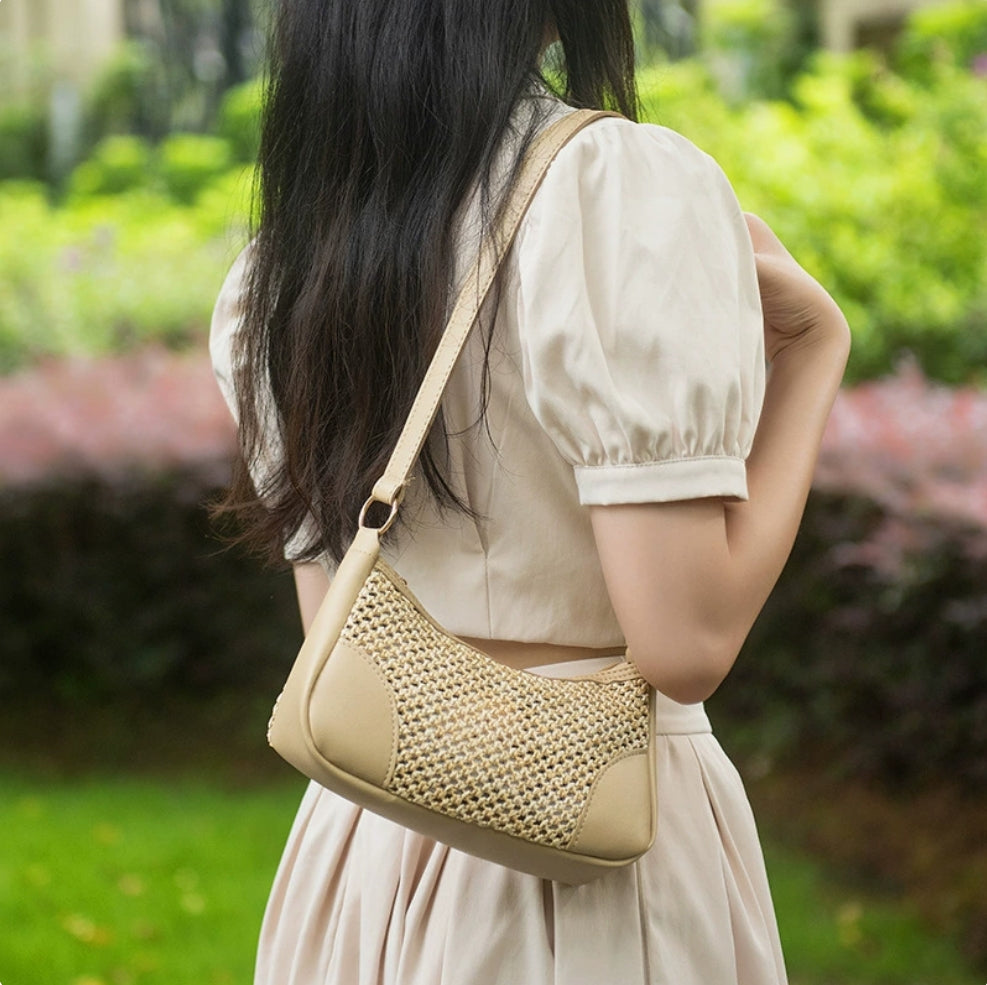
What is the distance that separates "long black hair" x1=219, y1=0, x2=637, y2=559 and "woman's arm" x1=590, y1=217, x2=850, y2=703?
0.56ft

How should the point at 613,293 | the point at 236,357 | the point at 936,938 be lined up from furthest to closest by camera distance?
the point at 936,938, the point at 236,357, the point at 613,293

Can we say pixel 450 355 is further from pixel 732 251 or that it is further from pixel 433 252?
pixel 732 251

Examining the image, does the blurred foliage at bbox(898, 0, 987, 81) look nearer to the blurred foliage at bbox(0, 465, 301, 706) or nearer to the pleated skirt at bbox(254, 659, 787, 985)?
the blurred foliage at bbox(0, 465, 301, 706)

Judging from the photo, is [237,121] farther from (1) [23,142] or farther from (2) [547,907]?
(2) [547,907]

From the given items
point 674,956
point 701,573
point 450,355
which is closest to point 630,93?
point 450,355

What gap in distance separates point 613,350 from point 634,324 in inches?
0.9

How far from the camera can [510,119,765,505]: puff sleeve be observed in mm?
948

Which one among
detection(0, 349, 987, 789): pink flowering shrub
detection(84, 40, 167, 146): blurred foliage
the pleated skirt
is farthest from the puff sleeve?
detection(84, 40, 167, 146): blurred foliage

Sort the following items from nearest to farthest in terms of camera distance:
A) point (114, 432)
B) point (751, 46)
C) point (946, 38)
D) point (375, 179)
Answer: point (375, 179)
point (114, 432)
point (946, 38)
point (751, 46)

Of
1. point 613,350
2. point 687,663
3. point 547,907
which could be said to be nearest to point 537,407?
point 613,350

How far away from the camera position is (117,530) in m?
4.27

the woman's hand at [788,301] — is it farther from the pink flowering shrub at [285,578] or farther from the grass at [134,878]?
the grass at [134,878]

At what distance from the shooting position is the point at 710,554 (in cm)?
96

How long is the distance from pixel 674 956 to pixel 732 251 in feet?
1.89
